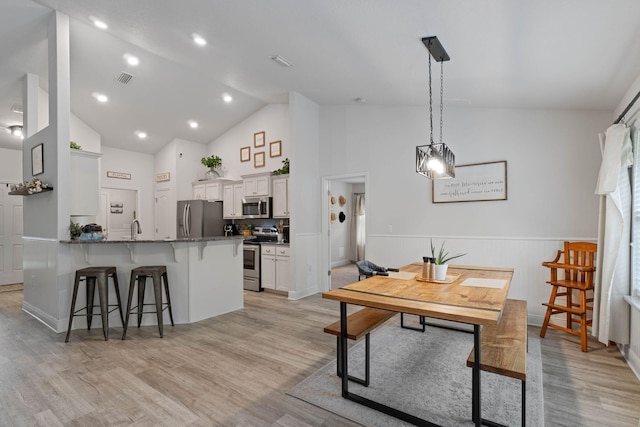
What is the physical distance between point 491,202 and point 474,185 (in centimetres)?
30

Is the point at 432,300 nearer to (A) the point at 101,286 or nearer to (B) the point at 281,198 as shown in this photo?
(A) the point at 101,286

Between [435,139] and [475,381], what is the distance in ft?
11.7

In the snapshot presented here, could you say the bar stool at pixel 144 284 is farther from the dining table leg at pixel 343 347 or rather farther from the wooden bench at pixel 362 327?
the dining table leg at pixel 343 347

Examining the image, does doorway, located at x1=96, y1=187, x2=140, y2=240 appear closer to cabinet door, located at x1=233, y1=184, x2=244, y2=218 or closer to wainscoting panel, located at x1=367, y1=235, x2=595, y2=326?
cabinet door, located at x1=233, y1=184, x2=244, y2=218

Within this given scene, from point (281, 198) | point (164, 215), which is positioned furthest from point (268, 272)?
point (164, 215)

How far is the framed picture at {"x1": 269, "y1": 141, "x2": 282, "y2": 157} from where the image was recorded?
5980 millimetres

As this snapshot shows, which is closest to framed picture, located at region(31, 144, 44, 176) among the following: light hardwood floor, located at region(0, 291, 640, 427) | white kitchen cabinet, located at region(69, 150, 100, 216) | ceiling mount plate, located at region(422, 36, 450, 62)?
white kitchen cabinet, located at region(69, 150, 100, 216)

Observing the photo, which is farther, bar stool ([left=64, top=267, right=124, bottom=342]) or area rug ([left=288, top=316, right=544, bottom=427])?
bar stool ([left=64, top=267, right=124, bottom=342])

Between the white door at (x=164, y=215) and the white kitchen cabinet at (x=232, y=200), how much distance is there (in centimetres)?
136

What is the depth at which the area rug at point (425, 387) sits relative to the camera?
2096 mm

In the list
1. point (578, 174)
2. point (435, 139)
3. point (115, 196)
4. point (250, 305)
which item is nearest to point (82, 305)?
point (250, 305)

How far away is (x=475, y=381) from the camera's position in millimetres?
1815

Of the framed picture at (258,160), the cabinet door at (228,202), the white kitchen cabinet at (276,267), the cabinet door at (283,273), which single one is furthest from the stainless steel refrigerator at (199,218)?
the cabinet door at (283,273)

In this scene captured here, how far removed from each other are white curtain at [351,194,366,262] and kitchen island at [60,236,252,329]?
514 centimetres
